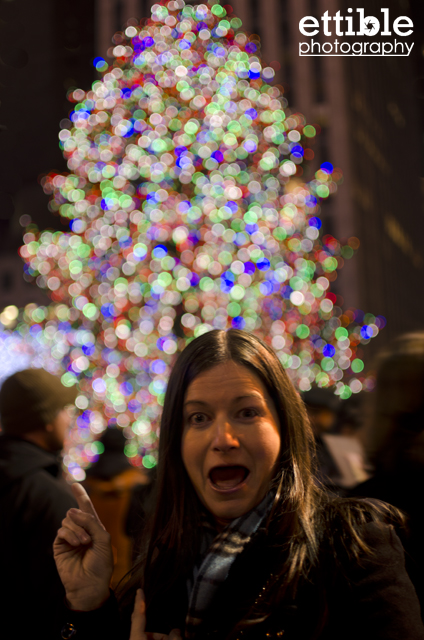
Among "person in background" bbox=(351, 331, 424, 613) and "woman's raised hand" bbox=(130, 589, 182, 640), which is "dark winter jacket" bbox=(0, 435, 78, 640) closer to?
"woman's raised hand" bbox=(130, 589, 182, 640)

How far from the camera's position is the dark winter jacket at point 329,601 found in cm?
129

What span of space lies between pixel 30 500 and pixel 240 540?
1.31m

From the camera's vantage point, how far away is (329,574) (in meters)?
1.37

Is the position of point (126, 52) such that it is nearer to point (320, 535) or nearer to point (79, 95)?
point (79, 95)

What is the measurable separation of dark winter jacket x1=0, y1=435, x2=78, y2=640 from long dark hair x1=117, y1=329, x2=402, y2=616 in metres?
0.75

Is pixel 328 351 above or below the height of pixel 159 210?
below

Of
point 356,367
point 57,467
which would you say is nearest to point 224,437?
point 57,467

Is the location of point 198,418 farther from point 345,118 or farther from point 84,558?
point 345,118

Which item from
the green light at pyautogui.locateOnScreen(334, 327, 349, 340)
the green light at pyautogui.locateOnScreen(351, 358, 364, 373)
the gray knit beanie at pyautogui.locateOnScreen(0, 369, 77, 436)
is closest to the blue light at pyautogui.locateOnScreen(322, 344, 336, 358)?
the green light at pyautogui.locateOnScreen(334, 327, 349, 340)

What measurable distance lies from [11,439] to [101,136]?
9.79 metres

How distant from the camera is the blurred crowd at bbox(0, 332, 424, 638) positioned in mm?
2020

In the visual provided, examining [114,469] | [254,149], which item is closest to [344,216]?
[254,149]

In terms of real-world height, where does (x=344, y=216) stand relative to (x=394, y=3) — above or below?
below

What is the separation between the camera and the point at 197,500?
1.67 meters
